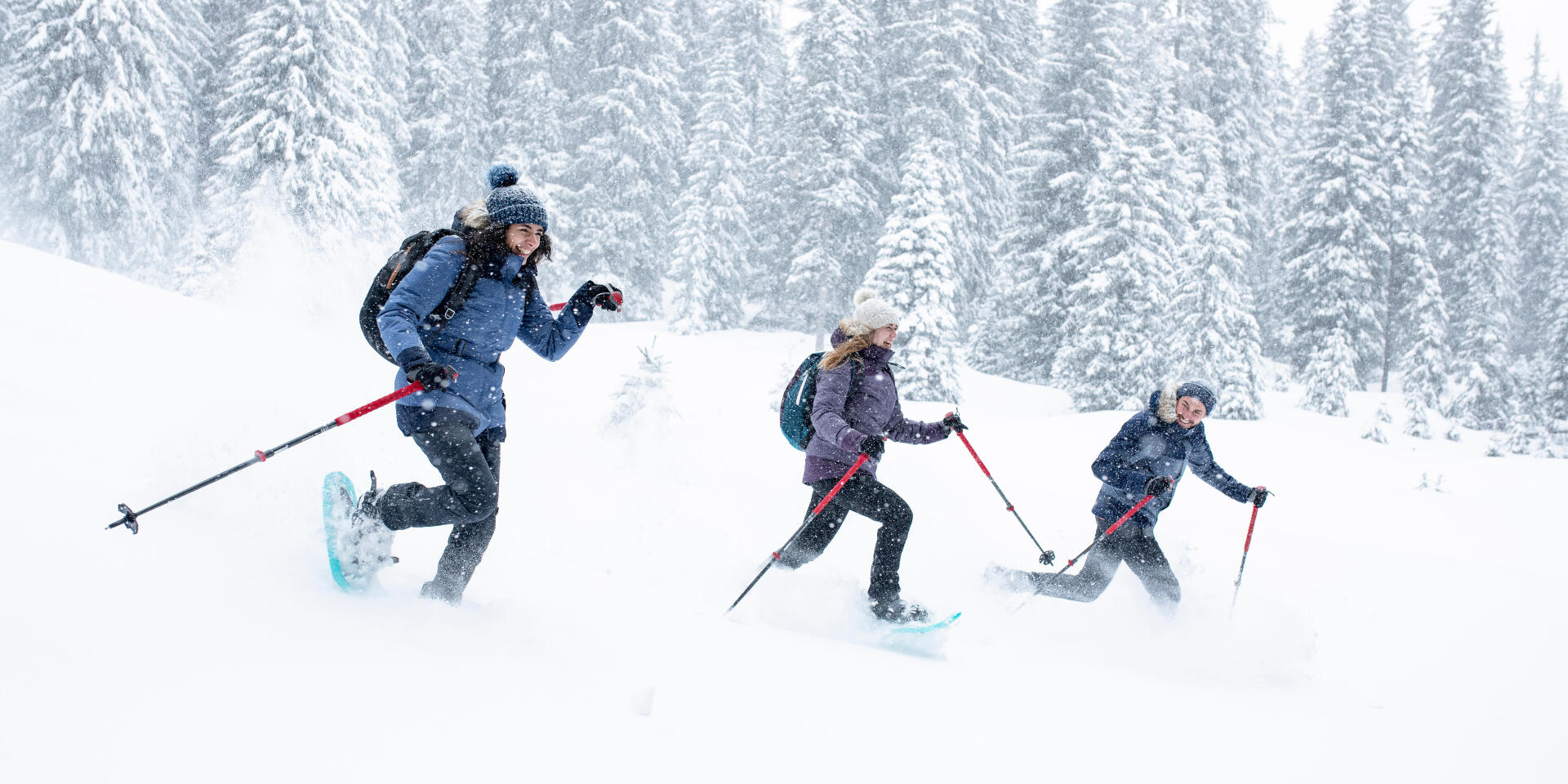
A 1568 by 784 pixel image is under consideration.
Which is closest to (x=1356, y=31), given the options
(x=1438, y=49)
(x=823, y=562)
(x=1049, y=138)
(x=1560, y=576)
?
(x=1438, y=49)

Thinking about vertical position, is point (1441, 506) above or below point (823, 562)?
below

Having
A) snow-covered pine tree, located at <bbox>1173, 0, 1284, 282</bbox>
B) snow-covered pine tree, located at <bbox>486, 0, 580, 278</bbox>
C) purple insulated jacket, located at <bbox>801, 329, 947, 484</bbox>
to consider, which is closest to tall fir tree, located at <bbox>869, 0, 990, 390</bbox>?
snow-covered pine tree, located at <bbox>1173, 0, 1284, 282</bbox>

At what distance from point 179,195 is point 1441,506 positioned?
104 feet

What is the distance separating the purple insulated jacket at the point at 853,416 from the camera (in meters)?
5.04

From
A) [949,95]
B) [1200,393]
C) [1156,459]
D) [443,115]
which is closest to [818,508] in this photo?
[1156,459]

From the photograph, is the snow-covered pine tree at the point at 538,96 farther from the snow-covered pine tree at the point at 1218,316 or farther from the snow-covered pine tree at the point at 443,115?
→ the snow-covered pine tree at the point at 1218,316

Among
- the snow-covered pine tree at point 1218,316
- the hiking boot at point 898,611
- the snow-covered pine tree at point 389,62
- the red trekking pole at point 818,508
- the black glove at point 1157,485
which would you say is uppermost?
the snow-covered pine tree at point 389,62

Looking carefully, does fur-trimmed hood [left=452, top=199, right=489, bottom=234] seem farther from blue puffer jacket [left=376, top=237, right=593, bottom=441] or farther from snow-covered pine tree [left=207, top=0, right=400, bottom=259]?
snow-covered pine tree [left=207, top=0, right=400, bottom=259]

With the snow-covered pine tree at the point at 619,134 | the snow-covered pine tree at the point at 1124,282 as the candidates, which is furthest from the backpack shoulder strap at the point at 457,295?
the snow-covered pine tree at the point at 619,134

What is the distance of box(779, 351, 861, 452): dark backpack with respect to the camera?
5.23 m

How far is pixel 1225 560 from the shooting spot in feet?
30.4

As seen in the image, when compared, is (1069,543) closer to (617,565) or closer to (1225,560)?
(1225,560)

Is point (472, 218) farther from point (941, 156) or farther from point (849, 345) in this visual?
point (941, 156)

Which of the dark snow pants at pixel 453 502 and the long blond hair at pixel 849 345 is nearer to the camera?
the dark snow pants at pixel 453 502
